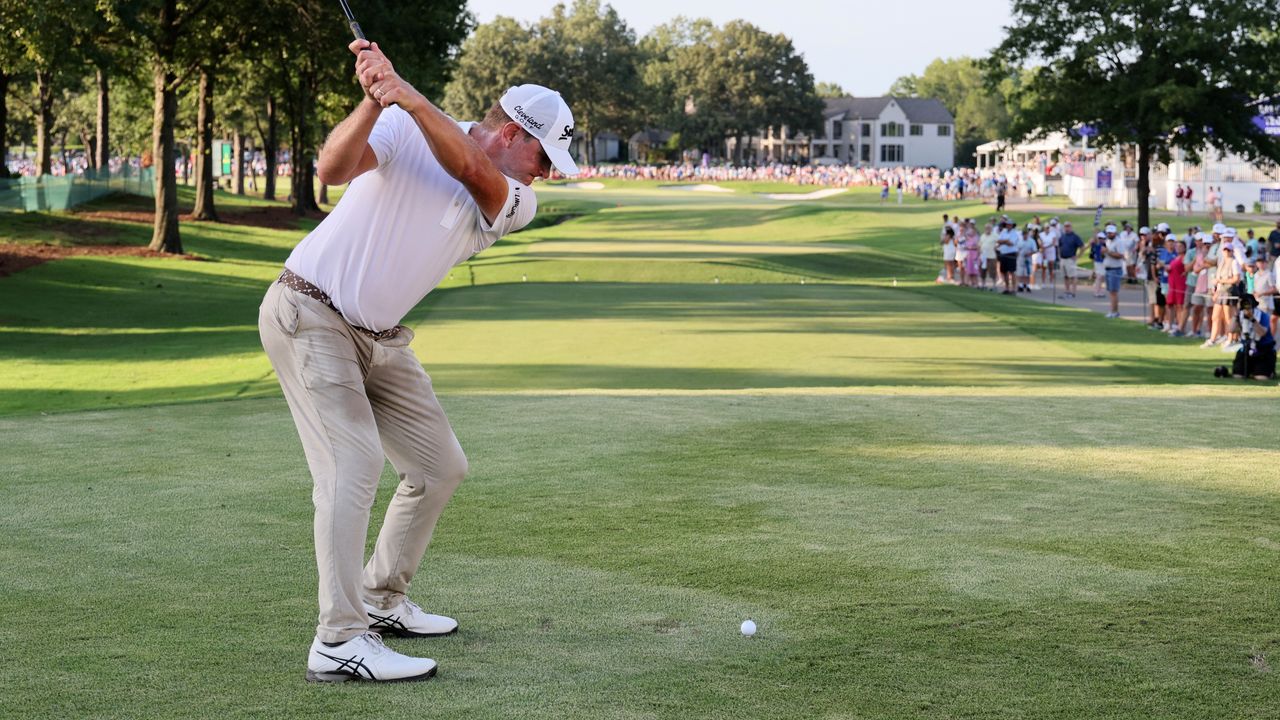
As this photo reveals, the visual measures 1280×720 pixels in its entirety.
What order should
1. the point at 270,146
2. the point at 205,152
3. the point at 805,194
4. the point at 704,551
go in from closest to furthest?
the point at 704,551 < the point at 205,152 < the point at 270,146 < the point at 805,194

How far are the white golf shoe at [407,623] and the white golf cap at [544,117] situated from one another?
1.88 m

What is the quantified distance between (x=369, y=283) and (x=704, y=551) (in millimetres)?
2670

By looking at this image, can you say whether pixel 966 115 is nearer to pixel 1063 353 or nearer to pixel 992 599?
pixel 1063 353

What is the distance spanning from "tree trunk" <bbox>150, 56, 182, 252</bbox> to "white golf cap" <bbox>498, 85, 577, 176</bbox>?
1415 inches

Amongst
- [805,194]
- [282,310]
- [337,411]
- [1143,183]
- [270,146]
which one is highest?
[270,146]

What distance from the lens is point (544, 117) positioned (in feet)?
17.1

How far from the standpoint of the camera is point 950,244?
39875 millimetres

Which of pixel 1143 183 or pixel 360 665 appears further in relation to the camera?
pixel 1143 183

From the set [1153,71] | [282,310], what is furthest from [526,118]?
[1153,71]

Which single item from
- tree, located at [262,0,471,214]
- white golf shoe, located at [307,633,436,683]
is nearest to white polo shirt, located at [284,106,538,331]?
white golf shoe, located at [307,633,436,683]

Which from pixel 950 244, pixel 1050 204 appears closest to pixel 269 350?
pixel 950 244

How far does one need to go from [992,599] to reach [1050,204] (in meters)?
74.4

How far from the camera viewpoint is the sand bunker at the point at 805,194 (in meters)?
97.3

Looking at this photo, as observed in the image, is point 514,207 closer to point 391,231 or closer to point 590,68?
point 391,231
